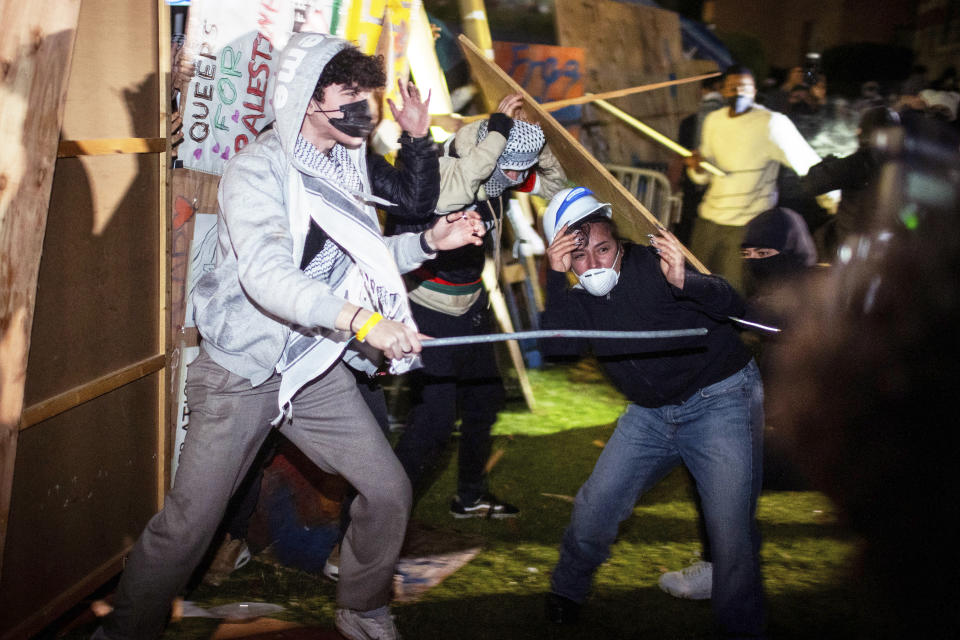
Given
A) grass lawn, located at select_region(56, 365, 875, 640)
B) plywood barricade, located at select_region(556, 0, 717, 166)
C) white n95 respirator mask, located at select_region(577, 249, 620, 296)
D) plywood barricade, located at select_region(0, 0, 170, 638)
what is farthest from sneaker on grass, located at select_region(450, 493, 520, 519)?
plywood barricade, located at select_region(556, 0, 717, 166)

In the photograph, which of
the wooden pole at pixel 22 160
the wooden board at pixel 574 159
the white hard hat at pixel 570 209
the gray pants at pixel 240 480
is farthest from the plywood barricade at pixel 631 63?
the wooden pole at pixel 22 160

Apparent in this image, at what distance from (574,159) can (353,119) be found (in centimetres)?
152

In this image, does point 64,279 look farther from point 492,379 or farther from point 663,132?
point 663,132

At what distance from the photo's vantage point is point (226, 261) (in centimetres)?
294

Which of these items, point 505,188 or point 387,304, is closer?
point 387,304

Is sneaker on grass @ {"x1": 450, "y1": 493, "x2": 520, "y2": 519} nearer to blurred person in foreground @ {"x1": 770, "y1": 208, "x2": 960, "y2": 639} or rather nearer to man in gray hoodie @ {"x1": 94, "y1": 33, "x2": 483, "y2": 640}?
man in gray hoodie @ {"x1": 94, "y1": 33, "x2": 483, "y2": 640}

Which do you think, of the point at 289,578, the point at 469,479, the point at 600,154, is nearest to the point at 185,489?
the point at 289,578

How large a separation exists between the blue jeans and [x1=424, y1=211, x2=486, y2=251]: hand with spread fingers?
3.18 ft

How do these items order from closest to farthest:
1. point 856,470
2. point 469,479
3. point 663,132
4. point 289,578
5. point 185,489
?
1. point 856,470
2. point 185,489
3. point 289,578
4. point 469,479
5. point 663,132

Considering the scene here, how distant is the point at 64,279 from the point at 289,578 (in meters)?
1.74

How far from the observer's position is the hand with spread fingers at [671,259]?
3.14m

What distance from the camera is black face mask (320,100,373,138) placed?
3098 mm

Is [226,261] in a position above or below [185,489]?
above

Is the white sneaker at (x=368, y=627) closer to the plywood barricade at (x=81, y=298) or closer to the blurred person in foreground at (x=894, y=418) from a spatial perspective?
the plywood barricade at (x=81, y=298)
